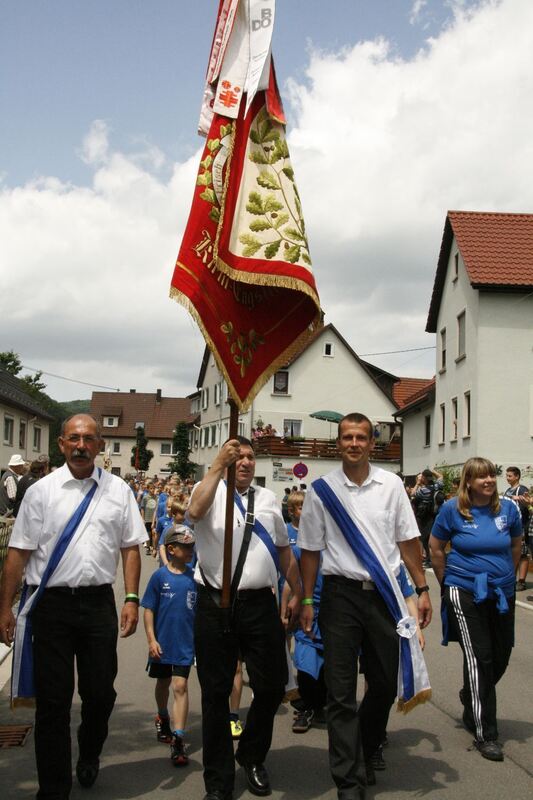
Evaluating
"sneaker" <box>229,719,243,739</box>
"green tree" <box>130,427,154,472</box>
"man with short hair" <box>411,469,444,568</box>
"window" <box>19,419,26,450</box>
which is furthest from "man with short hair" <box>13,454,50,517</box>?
"green tree" <box>130,427,154,472</box>

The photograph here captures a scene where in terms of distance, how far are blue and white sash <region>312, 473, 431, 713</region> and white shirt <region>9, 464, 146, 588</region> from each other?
1.20m

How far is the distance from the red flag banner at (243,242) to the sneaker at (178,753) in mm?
2073

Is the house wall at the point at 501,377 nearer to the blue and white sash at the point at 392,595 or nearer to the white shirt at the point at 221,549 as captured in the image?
the blue and white sash at the point at 392,595

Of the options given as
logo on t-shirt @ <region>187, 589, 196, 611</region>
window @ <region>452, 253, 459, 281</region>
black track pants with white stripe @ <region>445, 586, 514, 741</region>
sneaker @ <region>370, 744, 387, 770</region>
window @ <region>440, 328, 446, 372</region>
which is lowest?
sneaker @ <region>370, 744, 387, 770</region>

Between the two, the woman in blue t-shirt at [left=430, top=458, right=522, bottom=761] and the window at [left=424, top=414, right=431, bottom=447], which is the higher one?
the window at [left=424, top=414, right=431, bottom=447]

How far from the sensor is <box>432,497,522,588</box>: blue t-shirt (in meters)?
6.18

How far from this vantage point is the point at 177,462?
73312 mm

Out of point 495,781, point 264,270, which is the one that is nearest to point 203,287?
point 264,270

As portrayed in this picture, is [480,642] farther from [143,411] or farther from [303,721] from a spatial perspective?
[143,411]

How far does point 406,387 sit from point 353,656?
6176cm

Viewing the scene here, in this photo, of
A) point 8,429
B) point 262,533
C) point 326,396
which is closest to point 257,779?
point 262,533

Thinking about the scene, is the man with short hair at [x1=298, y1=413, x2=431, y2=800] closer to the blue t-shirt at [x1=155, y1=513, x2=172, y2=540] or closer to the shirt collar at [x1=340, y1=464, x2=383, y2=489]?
the shirt collar at [x1=340, y1=464, x2=383, y2=489]

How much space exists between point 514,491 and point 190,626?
10.6m

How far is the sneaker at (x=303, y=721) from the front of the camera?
20.9 feet
